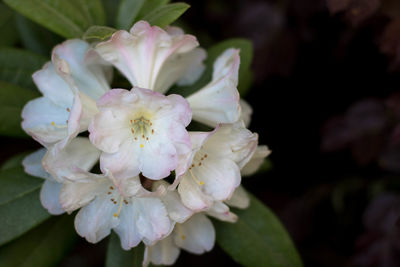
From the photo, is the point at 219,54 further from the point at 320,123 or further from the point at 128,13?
the point at 320,123

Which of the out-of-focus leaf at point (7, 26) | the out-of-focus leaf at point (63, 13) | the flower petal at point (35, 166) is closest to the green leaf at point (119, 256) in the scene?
the flower petal at point (35, 166)

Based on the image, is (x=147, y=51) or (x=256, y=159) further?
(x=256, y=159)

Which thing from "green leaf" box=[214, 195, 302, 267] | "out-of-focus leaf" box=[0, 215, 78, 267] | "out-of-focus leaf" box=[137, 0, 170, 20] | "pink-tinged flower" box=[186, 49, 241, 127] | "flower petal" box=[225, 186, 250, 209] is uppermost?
"out-of-focus leaf" box=[137, 0, 170, 20]

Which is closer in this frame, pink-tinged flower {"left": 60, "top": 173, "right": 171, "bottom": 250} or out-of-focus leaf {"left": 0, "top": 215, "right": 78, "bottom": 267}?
pink-tinged flower {"left": 60, "top": 173, "right": 171, "bottom": 250}

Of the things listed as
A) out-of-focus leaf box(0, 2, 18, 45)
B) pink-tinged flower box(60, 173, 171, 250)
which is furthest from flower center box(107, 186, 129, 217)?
out-of-focus leaf box(0, 2, 18, 45)

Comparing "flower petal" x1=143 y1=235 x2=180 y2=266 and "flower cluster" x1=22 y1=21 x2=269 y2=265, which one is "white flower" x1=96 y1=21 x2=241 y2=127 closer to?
"flower cluster" x1=22 y1=21 x2=269 y2=265

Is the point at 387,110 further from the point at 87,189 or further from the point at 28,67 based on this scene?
the point at 28,67

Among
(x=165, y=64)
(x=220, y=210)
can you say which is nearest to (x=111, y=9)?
(x=165, y=64)
